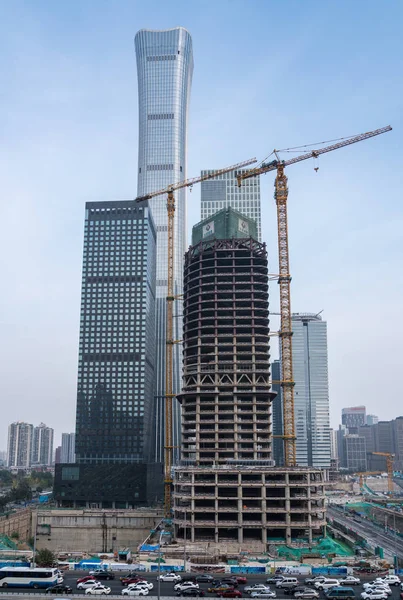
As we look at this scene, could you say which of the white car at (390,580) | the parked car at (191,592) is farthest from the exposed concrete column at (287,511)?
the parked car at (191,592)

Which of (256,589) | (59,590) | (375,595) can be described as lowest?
(375,595)

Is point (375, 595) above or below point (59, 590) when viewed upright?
below

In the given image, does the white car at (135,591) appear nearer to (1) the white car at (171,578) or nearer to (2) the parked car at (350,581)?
(1) the white car at (171,578)

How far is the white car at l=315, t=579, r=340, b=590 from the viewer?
95.9 metres

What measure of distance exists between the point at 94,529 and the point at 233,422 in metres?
60.6

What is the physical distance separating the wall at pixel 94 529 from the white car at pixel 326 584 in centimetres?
10311

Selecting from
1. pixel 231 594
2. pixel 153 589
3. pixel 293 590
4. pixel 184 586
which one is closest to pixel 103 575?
pixel 153 589

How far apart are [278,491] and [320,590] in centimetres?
6227

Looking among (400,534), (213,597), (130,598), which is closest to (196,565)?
(213,597)

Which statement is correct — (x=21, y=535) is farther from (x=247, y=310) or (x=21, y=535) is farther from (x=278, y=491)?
(x=247, y=310)

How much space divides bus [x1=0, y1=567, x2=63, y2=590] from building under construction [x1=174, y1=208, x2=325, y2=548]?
6115 centimetres

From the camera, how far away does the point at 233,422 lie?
6983 inches

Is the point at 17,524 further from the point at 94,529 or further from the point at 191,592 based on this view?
the point at 191,592

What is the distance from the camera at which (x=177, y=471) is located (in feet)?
545
